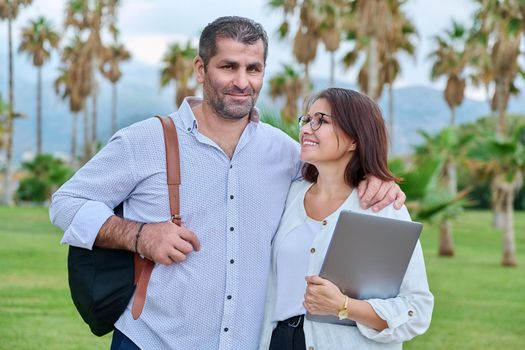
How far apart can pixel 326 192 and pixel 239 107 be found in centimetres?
44

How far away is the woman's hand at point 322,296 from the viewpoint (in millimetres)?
3084

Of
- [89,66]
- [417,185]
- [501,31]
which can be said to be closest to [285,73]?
[89,66]

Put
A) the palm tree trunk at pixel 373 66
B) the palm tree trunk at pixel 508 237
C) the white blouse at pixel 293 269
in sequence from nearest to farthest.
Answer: the white blouse at pixel 293 269, the palm tree trunk at pixel 508 237, the palm tree trunk at pixel 373 66

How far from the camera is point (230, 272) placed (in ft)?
10.9

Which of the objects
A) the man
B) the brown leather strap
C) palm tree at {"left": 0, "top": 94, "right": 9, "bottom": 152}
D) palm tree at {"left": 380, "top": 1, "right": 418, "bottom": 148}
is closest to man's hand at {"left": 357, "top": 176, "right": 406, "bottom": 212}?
the man

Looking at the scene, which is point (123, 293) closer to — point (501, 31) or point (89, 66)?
point (501, 31)

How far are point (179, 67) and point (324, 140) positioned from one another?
45.6m

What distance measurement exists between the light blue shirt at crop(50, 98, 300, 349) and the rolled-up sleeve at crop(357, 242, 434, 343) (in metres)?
0.45

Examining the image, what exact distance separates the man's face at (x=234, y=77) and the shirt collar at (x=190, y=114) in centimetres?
10

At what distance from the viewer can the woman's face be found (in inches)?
130

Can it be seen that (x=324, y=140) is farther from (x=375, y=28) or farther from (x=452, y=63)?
(x=452, y=63)

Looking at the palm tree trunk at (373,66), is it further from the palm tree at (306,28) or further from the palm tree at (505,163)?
the palm tree at (306,28)

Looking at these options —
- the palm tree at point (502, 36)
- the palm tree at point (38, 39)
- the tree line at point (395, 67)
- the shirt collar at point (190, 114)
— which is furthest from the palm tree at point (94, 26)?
the shirt collar at point (190, 114)

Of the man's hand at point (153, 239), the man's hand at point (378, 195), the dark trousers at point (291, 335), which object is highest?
the man's hand at point (378, 195)
